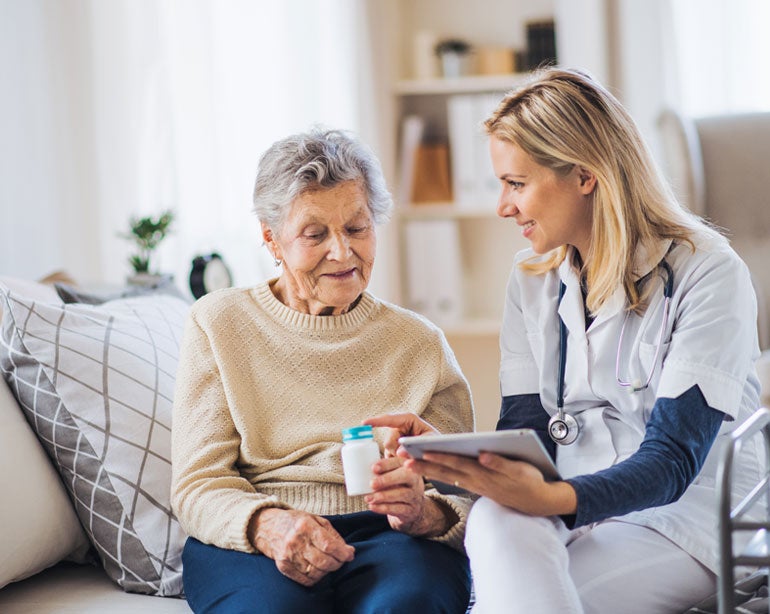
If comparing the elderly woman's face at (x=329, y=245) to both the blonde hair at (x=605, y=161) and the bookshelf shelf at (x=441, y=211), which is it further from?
the bookshelf shelf at (x=441, y=211)

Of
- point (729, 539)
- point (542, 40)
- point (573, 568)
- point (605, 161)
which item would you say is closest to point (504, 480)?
point (573, 568)

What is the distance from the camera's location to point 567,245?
5.54 feet

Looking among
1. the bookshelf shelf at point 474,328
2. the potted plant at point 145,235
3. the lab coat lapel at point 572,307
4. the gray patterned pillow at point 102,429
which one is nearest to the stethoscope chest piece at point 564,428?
the lab coat lapel at point 572,307

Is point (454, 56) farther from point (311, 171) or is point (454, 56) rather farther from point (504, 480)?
point (504, 480)

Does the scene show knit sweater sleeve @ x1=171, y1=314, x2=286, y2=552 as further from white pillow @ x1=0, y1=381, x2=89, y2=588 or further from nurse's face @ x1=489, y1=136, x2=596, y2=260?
nurse's face @ x1=489, y1=136, x2=596, y2=260

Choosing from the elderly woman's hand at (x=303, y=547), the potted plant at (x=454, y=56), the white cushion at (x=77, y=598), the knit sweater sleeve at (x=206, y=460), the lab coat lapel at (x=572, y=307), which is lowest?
the white cushion at (x=77, y=598)

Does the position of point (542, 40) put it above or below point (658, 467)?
above

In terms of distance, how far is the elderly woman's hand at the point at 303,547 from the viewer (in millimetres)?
1443

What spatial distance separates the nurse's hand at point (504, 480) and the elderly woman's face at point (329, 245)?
45 cm

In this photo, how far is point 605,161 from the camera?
1557 mm

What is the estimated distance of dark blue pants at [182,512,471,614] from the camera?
55.9 inches

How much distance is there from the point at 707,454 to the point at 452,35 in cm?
248

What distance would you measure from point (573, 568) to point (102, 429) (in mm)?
782

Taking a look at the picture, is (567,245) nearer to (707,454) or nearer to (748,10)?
(707,454)
